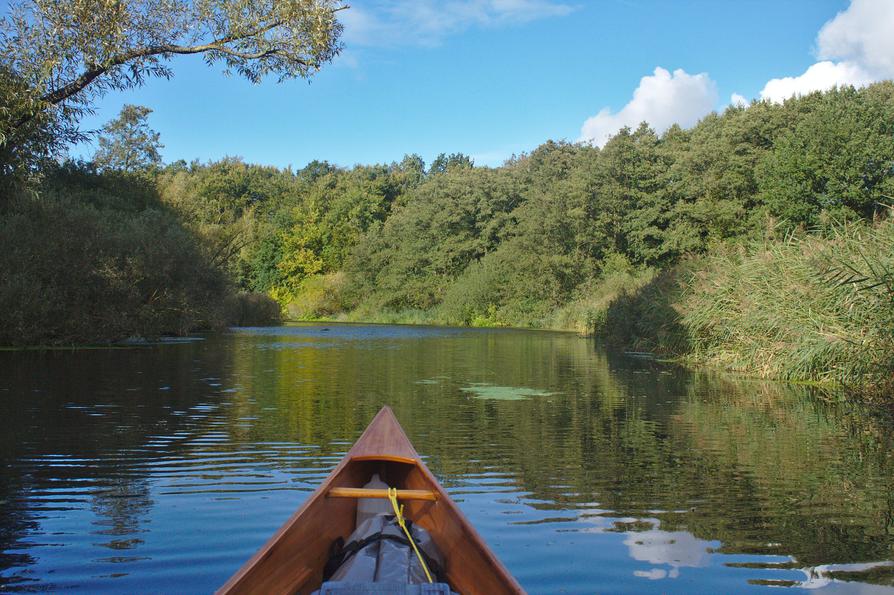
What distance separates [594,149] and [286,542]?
53.5 m

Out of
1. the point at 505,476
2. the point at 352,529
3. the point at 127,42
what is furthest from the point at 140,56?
the point at 352,529

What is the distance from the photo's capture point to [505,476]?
23.7 ft

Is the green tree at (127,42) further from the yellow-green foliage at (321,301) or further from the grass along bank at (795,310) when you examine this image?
the yellow-green foliage at (321,301)

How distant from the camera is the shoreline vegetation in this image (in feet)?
51.5

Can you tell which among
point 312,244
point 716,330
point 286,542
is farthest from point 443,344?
point 312,244

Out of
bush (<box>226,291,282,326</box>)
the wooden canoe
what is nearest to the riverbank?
the wooden canoe

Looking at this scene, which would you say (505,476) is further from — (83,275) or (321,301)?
(321,301)

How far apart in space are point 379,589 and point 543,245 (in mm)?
50158

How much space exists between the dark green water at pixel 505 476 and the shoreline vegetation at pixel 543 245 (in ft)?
8.51

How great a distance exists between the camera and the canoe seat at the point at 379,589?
3266 millimetres

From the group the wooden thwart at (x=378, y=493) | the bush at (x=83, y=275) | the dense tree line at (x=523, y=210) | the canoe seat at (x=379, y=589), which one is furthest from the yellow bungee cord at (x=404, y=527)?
the dense tree line at (x=523, y=210)

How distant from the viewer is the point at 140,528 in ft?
17.7

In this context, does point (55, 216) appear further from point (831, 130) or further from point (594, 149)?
point (594, 149)

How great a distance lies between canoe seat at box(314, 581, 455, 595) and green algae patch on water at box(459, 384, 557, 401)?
32.6ft
